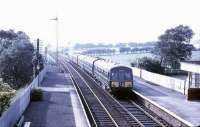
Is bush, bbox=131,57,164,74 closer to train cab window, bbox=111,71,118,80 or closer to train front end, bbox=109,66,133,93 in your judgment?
train front end, bbox=109,66,133,93

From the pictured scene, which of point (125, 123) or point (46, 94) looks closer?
point (125, 123)

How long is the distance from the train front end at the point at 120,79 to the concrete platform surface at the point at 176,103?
2.17 meters

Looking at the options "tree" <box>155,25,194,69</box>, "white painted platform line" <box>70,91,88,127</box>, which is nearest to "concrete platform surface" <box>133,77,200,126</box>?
"white painted platform line" <box>70,91,88,127</box>

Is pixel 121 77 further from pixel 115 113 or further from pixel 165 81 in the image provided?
pixel 165 81

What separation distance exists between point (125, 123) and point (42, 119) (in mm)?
5088

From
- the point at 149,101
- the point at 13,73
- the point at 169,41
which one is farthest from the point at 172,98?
the point at 169,41

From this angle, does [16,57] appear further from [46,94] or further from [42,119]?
[42,119]

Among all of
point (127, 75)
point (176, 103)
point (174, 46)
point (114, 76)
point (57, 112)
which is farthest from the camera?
point (174, 46)

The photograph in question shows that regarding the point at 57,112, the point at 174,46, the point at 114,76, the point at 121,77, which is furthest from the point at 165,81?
the point at 174,46

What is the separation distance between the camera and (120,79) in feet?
129

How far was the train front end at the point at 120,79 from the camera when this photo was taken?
39219 mm

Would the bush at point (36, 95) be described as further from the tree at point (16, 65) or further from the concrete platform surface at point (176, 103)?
the tree at point (16, 65)

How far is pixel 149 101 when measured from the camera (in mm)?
33719

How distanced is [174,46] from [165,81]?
2942 cm
